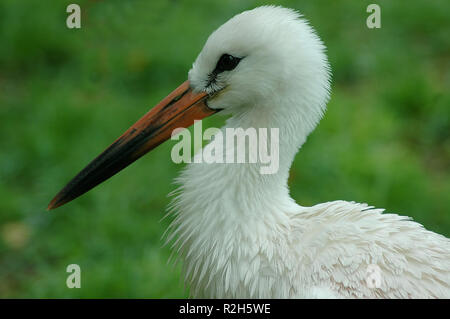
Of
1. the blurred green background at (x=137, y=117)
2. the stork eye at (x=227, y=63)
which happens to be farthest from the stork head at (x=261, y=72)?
the blurred green background at (x=137, y=117)

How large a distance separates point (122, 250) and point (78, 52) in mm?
1951

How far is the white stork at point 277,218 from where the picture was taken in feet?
7.20

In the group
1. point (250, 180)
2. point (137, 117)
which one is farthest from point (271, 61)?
point (137, 117)

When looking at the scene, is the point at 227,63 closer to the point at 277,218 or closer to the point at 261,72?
the point at 261,72

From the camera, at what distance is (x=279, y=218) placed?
234 cm

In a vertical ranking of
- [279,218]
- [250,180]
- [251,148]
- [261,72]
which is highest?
[261,72]

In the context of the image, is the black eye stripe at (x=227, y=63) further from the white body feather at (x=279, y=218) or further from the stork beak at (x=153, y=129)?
the stork beak at (x=153, y=129)

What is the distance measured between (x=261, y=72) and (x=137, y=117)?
2306 mm

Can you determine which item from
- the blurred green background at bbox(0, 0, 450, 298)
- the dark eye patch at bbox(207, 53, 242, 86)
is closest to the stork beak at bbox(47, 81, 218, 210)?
the dark eye patch at bbox(207, 53, 242, 86)

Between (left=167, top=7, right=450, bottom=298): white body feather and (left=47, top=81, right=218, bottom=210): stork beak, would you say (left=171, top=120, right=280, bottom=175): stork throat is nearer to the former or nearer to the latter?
(left=167, top=7, right=450, bottom=298): white body feather

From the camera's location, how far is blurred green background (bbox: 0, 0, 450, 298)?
3.67 meters

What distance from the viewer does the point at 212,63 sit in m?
2.39

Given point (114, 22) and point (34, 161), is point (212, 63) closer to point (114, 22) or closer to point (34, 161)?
point (34, 161)

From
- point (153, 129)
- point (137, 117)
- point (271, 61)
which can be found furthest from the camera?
point (137, 117)
